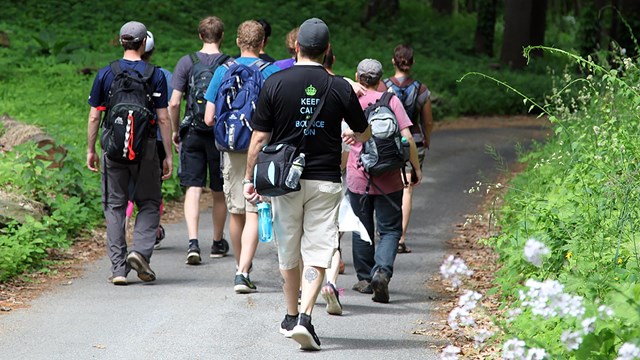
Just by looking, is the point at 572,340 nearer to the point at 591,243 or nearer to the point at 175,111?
the point at 591,243

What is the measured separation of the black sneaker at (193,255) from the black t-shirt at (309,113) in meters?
3.17

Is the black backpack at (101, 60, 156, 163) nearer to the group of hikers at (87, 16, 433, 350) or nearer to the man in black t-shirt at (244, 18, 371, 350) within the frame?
the group of hikers at (87, 16, 433, 350)

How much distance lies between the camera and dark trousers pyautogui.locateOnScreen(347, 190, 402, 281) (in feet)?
28.4

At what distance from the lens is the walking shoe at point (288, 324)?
732cm

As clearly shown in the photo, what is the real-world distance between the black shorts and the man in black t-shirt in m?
2.81

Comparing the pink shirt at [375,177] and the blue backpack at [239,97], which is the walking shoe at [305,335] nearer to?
the pink shirt at [375,177]

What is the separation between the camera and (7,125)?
1312cm

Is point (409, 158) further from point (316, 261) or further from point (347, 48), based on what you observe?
point (347, 48)

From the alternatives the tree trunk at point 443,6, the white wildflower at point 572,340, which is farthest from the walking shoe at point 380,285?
the tree trunk at point 443,6

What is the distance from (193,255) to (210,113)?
63.7 inches

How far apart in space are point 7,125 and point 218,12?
70.5ft

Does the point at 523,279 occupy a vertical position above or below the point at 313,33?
below

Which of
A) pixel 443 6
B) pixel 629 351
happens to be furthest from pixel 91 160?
pixel 443 6

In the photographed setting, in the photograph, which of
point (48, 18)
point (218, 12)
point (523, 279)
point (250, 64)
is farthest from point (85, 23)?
point (523, 279)
